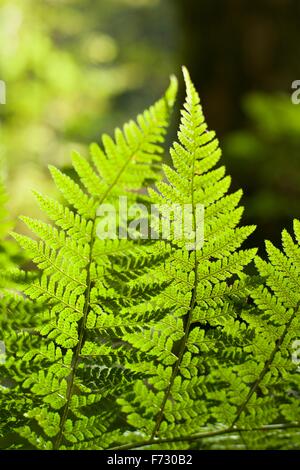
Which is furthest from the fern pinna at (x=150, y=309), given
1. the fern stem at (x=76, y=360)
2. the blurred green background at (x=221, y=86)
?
the blurred green background at (x=221, y=86)

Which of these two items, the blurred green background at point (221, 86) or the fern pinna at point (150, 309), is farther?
the blurred green background at point (221, 86)

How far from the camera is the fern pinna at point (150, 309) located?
474 mm

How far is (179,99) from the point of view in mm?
3768

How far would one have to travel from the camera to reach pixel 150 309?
0.51 metres

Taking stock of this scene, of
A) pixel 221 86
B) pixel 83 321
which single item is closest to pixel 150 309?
pixel 83 321

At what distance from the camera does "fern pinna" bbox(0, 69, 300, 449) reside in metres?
0.47

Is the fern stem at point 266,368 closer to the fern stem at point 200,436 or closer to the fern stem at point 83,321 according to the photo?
the fern stem at point 200,436

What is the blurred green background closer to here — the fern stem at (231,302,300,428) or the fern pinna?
the fern pinna

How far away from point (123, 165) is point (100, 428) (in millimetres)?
241

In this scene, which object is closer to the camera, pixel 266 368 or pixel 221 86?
pixel 266 368

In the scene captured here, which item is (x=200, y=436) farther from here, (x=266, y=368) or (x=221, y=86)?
(x=221, y=86)

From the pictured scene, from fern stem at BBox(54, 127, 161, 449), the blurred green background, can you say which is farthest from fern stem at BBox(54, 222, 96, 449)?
the blurred green background

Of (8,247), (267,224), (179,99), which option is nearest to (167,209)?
(8,247)

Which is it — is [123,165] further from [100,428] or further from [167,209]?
[100,428]
